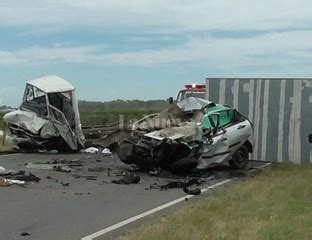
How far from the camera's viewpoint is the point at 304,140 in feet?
68.6

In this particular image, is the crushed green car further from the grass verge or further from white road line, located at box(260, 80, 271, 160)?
white road line, located at box(260, 80, 271, 160)

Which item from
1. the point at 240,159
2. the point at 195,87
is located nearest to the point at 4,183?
the point at 240,159

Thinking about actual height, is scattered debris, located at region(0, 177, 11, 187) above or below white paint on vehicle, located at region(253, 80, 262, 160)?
below

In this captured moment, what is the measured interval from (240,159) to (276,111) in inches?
131

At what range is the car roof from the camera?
24594 millimetres

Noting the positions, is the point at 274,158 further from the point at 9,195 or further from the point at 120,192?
the point at 9,195

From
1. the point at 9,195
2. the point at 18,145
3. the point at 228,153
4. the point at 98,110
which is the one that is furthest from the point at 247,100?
the point at 98,110

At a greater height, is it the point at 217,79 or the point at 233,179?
the point at 217,79

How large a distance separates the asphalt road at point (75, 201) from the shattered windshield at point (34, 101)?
6.43 meters

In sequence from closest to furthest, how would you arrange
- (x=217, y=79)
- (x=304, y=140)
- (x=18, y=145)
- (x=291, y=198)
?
(x=291, y=198) → (x=304, y=140) → (x=217, y=79) → (x=18, y=145)

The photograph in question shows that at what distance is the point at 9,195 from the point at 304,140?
36.5 feet

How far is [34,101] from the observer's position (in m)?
25.0

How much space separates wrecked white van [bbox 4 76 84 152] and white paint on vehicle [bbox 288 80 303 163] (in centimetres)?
819

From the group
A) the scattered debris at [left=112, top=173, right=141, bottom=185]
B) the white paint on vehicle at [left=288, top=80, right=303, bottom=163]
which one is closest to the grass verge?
the scattered debris at [left=112, top=173, right=141, bottom=185]
